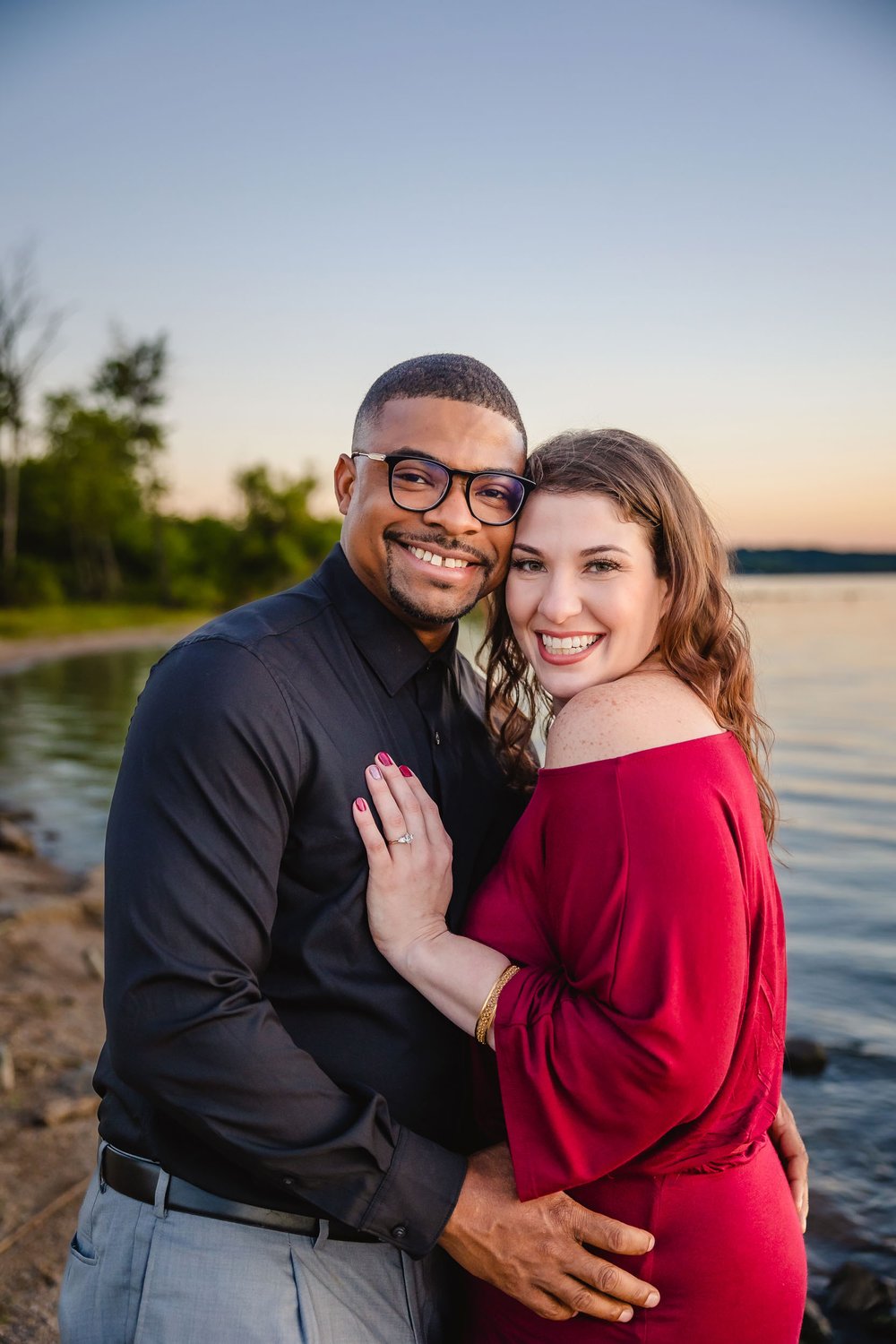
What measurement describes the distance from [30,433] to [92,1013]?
39742 millimetres

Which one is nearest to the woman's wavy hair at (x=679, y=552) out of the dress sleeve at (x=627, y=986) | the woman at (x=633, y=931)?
the woman at (x=633, y=931)

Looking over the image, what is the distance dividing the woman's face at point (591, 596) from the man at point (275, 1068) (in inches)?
15.8

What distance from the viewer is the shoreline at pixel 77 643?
29.6 meters

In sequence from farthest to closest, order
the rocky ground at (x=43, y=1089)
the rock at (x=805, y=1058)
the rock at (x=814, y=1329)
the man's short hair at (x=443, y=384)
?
the rock at (x=805, y=1058), the rock at (x=814, y=1329), the rocky ground at (x=43, y=1089), the man's short hair at (x=443, y=384)

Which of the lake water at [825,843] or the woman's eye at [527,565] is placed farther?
the lake water at [825,843]

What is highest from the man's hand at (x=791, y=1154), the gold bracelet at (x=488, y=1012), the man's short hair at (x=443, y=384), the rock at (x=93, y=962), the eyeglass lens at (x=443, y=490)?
the man's short hair at (x=443, y=384)

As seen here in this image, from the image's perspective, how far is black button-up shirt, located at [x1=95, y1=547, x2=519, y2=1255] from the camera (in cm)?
187

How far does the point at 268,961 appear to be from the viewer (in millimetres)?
2102

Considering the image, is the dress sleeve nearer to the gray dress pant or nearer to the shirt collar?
the gray dress pant

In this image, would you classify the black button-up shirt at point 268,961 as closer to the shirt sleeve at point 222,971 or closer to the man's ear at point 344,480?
the shirt sleeve at point 222,971

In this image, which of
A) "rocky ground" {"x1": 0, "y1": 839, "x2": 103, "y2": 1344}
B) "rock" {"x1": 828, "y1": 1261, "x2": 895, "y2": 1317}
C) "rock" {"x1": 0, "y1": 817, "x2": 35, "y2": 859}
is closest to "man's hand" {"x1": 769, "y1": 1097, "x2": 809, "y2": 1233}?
"rock" {"x1": 828, "y1": 1261, "x2": 895, "y2": 1317}

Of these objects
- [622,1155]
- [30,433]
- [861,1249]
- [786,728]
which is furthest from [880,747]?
[30,433]

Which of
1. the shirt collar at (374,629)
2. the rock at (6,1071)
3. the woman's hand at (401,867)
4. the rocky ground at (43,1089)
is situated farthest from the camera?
the rock at (6,1071)

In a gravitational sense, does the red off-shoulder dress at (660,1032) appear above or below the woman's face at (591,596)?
below
